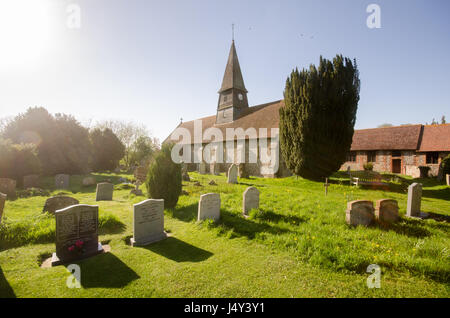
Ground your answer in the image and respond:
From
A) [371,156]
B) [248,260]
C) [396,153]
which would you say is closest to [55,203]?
Answer: [248,260]

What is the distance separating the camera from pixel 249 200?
729 cm

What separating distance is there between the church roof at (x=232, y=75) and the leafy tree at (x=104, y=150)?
16.8 metres

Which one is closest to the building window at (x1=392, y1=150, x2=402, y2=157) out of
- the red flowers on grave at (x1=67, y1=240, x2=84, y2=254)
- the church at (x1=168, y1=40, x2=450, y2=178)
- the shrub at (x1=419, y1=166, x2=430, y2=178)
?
the church at (x1=168, y1=40, x2=450, y2=178)

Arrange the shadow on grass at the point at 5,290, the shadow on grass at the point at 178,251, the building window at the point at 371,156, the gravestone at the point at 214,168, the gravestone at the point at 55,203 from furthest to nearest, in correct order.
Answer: the gravestone at the point at 214,168, the building window at the point at 371,156, the gravestone at the point at 55,203, the shadow on grass at the point at 178,251, the shadow on grass at the point at 5,290

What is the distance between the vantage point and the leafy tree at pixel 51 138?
63.2ft

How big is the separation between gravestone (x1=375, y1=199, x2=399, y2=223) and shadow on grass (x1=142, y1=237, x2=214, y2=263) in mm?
5532

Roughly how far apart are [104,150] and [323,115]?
26.9 metres

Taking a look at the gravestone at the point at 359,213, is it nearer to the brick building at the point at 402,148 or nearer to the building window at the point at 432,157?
the brick building at the point at 402,148

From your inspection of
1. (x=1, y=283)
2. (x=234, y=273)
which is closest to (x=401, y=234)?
(x=234, y=273)

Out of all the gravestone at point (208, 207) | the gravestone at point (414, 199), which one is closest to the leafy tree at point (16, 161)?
the gravestone at point (208, 207)

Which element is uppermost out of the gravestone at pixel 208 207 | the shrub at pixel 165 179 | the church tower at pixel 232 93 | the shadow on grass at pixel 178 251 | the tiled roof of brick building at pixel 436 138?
the church tower at pixel 232 93

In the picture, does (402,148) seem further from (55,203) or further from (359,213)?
(55,203)
